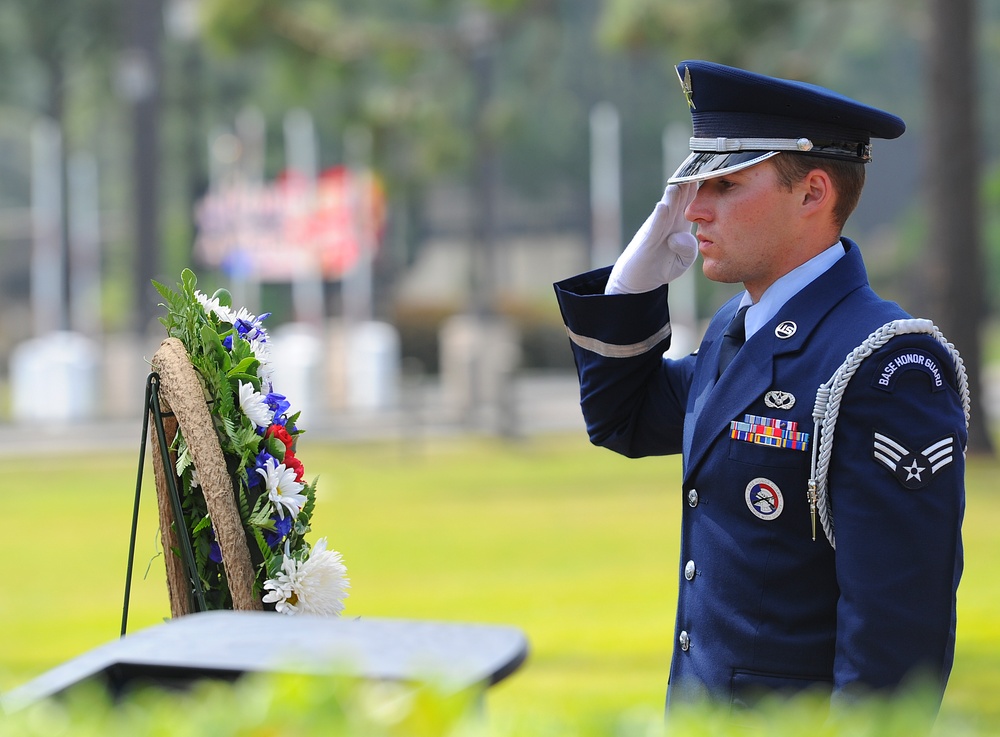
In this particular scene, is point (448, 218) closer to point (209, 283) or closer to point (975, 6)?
point (209, 283)

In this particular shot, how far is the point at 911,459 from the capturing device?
2186 millimetres

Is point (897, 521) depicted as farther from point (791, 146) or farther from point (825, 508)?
point (791, 146)

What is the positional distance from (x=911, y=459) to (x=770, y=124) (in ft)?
2.08

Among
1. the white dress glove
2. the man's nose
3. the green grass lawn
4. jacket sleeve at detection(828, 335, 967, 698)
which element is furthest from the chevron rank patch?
the green grass lawn

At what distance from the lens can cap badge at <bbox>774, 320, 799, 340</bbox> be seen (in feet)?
7.98

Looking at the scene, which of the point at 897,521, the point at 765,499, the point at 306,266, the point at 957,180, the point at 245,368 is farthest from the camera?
the point at 306,266

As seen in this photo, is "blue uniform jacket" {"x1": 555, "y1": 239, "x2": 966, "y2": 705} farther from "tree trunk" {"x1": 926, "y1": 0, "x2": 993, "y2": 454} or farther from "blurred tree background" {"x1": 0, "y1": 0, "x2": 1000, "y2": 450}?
"blurred tree background" {"x1": 0, "y1": 0, "x2": 1000, "y2": 450}

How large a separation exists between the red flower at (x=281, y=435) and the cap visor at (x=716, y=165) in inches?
31.8

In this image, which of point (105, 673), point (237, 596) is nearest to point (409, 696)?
point (105, 673)

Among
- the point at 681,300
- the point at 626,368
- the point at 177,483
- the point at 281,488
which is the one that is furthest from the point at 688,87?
the point at 681,300

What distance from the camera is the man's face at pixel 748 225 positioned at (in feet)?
7.95

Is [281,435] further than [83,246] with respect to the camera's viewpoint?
No

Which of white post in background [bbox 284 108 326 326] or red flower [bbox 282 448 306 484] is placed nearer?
red flower [bbox 282 448 306 484]

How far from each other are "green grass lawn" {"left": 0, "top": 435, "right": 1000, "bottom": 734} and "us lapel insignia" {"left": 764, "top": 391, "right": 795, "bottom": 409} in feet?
3.92
